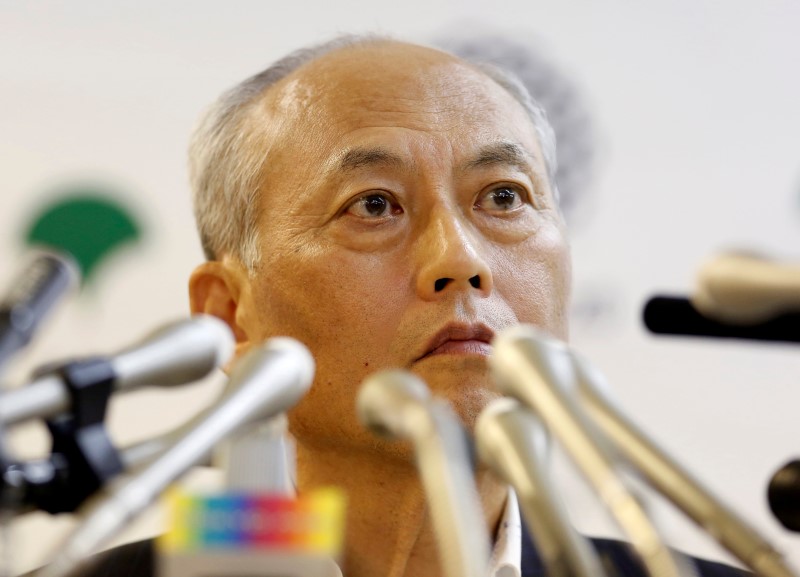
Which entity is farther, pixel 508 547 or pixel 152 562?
pixel 152 562

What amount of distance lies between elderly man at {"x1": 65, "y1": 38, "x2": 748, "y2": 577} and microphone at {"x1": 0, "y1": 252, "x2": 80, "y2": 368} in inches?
40.0

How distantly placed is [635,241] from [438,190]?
880 mm

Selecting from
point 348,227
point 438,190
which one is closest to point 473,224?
point 438,190

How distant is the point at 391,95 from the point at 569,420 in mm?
1426

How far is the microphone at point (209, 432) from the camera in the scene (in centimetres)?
92

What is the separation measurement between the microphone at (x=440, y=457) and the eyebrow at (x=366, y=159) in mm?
1115

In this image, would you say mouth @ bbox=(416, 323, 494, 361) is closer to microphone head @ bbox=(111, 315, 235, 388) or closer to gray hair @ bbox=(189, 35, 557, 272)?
gray hair @ bbox=(189, 35, 557, 272)

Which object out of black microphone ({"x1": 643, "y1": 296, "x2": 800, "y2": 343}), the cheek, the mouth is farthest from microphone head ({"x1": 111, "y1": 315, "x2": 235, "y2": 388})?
the cheek

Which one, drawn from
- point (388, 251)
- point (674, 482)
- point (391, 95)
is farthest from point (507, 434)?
point (391, 95)

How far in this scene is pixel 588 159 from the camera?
9.66 ft

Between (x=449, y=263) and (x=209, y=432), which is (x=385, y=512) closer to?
(x=449, y=263)

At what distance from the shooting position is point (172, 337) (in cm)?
113

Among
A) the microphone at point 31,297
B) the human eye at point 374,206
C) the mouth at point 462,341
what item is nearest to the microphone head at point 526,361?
the microphone at point 31,297

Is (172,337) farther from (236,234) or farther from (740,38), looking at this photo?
(740,38)
